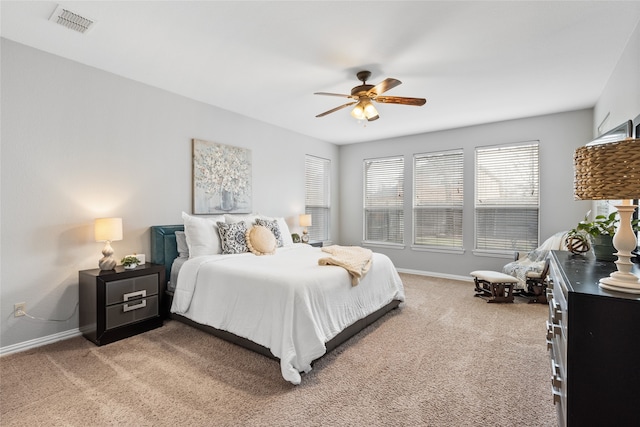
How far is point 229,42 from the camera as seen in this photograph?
2.63 meters

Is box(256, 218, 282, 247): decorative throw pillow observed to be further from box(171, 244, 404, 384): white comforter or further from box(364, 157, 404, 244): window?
box(364, 157, 404, 244): window

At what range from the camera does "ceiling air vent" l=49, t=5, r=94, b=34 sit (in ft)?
7.40

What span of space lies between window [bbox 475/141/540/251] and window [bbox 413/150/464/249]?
32cm

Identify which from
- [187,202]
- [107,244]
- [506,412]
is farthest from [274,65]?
[506,412]

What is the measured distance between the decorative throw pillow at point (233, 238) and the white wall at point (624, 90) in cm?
372

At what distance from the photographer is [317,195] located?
6254 mm

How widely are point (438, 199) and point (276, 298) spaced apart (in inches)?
165

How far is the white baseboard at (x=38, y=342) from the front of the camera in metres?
2.62

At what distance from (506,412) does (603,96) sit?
3.77 meters

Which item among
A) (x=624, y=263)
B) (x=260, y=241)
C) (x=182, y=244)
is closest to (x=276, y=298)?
(x=260, y=241)

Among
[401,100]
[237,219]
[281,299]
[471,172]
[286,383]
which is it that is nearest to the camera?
[286,383]

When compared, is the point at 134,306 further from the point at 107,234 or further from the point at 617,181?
the point at 617,181

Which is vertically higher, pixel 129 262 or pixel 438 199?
pixel 438 199

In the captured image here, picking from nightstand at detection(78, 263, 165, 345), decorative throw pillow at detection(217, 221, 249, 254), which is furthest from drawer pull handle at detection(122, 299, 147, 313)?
decorative throw pillow at detection(217, 221, 249, 254)
